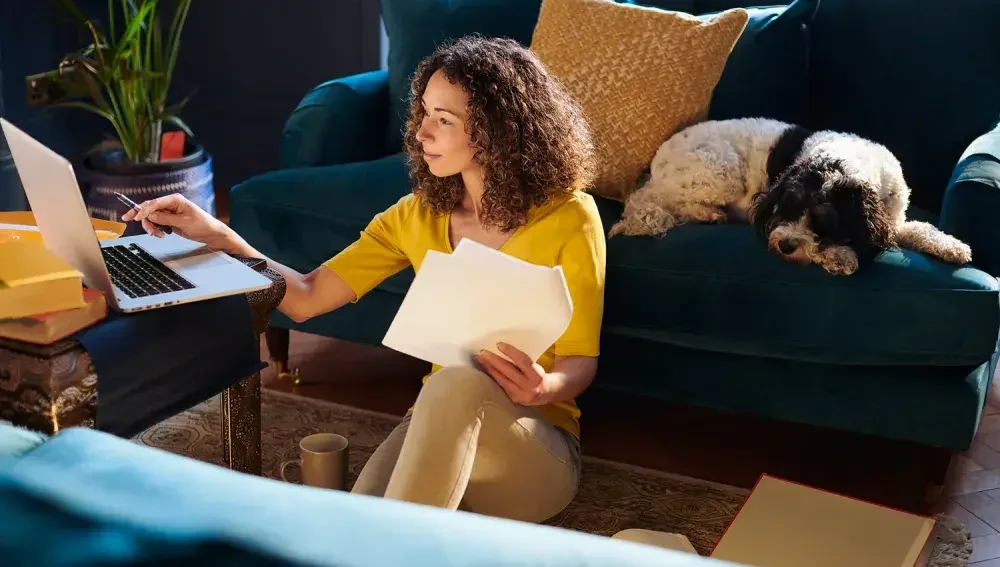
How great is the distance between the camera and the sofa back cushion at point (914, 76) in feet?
7.89

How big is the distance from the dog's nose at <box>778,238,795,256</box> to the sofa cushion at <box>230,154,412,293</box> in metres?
0.78

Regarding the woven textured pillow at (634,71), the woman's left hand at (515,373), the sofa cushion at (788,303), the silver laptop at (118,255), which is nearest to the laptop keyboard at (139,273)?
the silver laptop at (118,255)

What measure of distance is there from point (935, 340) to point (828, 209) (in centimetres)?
32

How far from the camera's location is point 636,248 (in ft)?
6.95

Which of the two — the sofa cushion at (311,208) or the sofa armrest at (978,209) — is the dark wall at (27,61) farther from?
the sofa armrest at (978,209)

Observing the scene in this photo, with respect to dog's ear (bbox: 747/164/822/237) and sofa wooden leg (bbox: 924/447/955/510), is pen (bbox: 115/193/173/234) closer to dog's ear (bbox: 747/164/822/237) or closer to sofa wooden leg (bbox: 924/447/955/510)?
dog's ear (bbox: 747/164/822/237)

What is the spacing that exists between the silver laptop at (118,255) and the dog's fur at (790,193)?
0.94m

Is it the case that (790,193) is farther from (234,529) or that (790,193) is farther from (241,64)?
(241,64)

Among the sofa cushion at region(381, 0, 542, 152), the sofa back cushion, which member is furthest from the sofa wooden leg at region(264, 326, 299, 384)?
the sofa back cushion

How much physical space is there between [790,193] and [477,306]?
103 centimetres

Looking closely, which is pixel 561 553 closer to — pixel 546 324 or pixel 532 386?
pixel 546 324

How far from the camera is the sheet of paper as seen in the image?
123 centimetres

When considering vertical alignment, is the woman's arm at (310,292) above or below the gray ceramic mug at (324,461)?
above

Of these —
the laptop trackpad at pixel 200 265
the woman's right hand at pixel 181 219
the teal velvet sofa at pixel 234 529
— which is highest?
the teal velvet sofa at pixel 234 529
